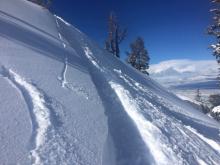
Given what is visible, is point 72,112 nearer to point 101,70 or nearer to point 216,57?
point 101,70

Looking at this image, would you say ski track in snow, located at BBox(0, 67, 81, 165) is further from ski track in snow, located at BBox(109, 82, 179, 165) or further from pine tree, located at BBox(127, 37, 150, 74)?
pine tree, located at BBox(127, 37, 150, 74)

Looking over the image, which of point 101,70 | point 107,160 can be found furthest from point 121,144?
point 101,70

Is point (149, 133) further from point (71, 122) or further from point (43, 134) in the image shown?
point (43, 134)

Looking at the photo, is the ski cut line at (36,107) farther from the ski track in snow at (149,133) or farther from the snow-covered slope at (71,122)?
the ski track in snow at (149,133)

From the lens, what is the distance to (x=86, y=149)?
16.8 feet

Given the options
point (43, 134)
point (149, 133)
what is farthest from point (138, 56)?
point (43, 134)

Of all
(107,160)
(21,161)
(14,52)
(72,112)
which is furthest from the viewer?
(14,52)

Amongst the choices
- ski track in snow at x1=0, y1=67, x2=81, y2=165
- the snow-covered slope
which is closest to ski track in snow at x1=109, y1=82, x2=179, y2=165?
the snow-covered slope

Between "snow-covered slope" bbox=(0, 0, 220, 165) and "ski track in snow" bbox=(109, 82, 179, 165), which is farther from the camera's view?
"ski track in snow" bbox=(109, 82, 179, 165)

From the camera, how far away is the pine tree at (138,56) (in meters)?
38.0

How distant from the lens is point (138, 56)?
125 feet

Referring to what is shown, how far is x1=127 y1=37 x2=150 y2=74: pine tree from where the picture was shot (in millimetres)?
38031

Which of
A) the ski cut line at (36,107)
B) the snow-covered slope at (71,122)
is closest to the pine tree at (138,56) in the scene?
the snow-covered slope at (71,122)

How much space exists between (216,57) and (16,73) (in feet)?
43.9
